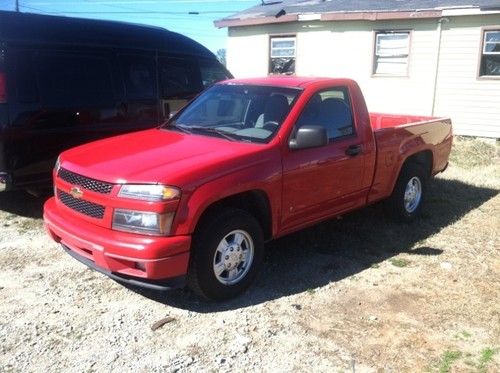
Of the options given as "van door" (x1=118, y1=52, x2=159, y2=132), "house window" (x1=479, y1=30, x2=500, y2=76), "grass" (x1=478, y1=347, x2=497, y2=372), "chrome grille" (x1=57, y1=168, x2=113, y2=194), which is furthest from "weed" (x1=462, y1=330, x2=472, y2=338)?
"house window" (x1=479, y1=30, x2=500, y2=76)

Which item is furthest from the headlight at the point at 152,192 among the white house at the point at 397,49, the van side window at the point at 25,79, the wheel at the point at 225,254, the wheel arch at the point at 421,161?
the white house at the point at 397,49

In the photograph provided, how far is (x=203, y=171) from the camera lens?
3824 millimetres

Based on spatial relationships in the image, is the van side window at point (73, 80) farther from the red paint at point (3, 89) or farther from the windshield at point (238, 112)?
the windshield at point (238, 112)

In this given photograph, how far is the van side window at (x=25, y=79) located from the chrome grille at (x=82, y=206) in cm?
180

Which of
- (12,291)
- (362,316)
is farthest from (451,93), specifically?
(12,291)

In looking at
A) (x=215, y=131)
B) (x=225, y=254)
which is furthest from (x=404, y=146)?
(x=225, y=254)

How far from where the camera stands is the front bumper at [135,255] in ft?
11.9

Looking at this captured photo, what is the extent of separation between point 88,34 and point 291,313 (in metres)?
4.26

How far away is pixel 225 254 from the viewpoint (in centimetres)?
408

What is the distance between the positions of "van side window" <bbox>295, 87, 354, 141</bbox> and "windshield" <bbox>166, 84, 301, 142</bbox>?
0.18 metres

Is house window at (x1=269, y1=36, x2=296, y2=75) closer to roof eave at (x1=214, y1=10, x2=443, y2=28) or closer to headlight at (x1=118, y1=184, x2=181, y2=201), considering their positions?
roof eave at (x1=214, y1=10, x2=443, y2=28)

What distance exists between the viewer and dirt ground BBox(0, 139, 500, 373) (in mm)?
3420

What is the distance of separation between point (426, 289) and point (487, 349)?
→ 96cm

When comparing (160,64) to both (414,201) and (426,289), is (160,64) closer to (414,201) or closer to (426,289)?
(414,201)
